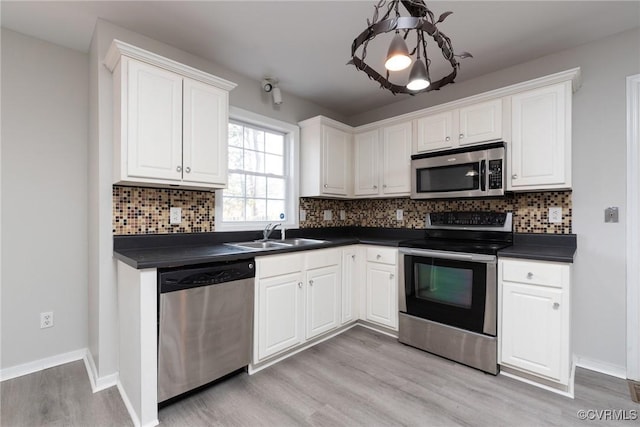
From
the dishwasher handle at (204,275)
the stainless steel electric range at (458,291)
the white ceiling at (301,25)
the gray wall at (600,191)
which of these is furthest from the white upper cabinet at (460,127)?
the dishwasher handle at (204,275)

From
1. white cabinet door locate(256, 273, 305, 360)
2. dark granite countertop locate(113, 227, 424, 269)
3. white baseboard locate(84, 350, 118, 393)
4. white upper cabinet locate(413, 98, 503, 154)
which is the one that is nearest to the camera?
dark granite countertop locate(113, 227, 424, 269)

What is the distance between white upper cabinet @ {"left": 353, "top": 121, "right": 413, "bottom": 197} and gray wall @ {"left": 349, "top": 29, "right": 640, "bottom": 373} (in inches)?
52.8

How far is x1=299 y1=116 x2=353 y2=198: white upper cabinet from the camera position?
3213mm

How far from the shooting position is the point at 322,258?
2.68 m

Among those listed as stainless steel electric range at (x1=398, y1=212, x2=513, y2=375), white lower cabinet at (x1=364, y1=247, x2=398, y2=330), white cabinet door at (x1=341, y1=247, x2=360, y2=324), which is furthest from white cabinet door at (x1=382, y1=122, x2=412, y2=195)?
white cabinet door at (x1=341, y1=247, x2=360, y2=324)

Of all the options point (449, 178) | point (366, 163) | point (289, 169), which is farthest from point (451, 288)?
point (289, 169)

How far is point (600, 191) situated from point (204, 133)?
3045 millimetres

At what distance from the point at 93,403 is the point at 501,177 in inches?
129

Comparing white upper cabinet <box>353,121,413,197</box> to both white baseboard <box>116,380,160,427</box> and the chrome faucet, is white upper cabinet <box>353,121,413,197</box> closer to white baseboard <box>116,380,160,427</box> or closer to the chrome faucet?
the chrome faucet

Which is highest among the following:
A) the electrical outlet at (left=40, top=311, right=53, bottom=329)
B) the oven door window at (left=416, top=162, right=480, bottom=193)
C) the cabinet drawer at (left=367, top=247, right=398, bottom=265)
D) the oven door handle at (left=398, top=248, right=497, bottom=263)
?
the oven door window at (left=416, top=162, right=480, bottom=193)

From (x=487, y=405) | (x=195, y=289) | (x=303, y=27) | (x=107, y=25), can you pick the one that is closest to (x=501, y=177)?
(x=487, y=405)

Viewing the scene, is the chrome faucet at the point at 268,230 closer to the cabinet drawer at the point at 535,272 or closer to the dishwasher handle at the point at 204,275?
the dishwasher handle at the point at 204,275

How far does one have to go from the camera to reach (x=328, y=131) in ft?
10.8

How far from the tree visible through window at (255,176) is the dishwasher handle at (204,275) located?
0.88m
